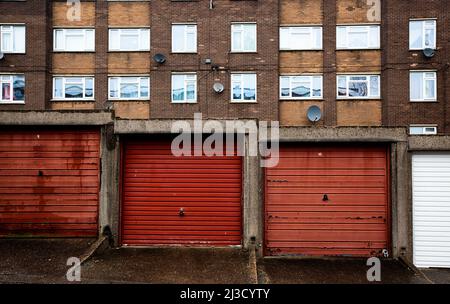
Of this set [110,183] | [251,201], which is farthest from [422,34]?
[110,183]

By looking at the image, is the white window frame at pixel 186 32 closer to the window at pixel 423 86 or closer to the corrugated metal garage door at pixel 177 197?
the window at pixel 423 86

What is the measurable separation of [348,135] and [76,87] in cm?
1804

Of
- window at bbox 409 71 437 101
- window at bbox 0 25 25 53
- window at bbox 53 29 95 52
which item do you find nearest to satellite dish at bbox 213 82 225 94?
window at bbox 53 29 95 52

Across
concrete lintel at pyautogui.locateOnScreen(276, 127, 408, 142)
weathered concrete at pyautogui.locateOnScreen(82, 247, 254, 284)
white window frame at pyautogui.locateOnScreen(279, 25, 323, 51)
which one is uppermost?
white window frame at pyautogui.locateOnScreen(279, 25, 323, 51)

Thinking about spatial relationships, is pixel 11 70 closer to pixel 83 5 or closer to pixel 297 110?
pixel 83 5

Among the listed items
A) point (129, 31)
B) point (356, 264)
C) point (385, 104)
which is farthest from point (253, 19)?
point (356, 264)

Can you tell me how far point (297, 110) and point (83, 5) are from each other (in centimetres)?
1344

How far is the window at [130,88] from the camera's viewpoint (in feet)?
70.7

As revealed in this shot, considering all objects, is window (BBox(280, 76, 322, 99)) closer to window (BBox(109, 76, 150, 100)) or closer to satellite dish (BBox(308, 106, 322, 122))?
satellite dish (BBox(308, 106, 322, 122))

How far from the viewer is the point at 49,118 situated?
24.9ft

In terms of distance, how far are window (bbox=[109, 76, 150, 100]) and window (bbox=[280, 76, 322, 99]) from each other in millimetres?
7717

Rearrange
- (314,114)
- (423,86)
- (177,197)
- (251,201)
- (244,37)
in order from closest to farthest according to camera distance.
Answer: (251,201) < (177,197) < (314,114) < (423,86) < (244,37)

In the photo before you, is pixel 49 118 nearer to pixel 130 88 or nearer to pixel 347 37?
pixel 130 88

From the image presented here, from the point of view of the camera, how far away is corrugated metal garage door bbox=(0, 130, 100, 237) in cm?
761
